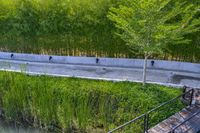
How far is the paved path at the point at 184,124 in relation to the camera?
7305mm

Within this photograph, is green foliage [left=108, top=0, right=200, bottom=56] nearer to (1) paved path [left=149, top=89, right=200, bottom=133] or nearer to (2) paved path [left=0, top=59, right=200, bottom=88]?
(2) paved path [left=0, top=59, right=200, bottom=88]

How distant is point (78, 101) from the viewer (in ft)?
30.1

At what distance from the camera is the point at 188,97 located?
348 inches

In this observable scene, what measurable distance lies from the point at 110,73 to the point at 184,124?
170 inches

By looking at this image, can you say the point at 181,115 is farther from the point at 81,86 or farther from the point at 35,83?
the point at 35,83

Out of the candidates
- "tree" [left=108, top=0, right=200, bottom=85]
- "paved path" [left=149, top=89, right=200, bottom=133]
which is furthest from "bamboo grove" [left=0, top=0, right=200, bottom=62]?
"paved path" [left=149, top=89, right=200, bottom=133]

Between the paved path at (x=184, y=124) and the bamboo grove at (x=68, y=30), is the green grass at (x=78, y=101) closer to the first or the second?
the paved path at (x=184, y=124)

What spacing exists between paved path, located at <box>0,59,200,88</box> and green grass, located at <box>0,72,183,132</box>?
0.88 meters

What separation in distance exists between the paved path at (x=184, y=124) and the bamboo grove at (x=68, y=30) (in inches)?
131

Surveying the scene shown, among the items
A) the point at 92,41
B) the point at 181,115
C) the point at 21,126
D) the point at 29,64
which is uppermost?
the point at 92,41

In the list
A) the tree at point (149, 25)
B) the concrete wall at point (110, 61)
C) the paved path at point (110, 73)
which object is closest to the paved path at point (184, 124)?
the paved path at point (110, 73)

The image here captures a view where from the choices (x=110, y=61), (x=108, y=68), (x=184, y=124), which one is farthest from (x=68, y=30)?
(x=184, y=124)

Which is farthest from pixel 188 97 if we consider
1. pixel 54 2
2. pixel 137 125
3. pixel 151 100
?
pixel 54 2

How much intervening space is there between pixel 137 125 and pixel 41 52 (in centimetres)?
653
